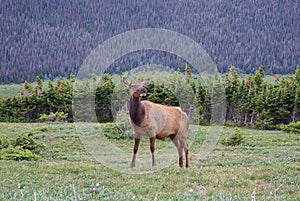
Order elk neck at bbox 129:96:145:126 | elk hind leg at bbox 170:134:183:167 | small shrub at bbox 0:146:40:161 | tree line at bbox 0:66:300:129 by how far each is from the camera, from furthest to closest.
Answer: tree line at bbox 0:66:300:129
small shrub at bbox 0:146:40:161
elk hind leg at bbox 170:134:183:167
elk neck at bbox 129:96:145:126

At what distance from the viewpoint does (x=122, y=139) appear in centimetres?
3366

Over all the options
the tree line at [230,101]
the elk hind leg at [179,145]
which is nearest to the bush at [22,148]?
the elk hind leg at [179,145]

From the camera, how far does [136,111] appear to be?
1381 centimetres

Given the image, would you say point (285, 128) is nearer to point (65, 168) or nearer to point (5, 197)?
point (65, 168)

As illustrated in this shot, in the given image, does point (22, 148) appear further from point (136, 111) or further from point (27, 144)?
point (136, 111)

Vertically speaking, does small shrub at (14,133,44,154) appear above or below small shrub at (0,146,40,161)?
below

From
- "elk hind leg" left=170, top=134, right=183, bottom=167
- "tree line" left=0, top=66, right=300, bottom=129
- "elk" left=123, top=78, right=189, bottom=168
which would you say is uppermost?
"elk" left=123, top=78, right=189, bottom=168

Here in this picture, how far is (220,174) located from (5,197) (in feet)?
24.4

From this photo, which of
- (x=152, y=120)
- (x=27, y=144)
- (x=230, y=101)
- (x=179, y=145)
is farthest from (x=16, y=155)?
(x=230, y=101)

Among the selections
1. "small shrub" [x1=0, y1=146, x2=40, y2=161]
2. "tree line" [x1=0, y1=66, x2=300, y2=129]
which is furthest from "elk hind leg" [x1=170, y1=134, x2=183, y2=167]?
"tree line" [x1=0, y1=66, x2=300, y2=129]

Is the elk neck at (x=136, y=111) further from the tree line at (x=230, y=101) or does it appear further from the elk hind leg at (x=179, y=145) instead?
the tree line at (x=230, y=101)

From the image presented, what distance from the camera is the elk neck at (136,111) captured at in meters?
13.7

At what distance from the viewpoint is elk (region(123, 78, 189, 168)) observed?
13.4 m

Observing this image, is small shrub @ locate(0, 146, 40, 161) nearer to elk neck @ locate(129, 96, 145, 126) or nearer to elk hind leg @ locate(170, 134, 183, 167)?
elk hind leg @ locate(170, 134, 183, 167)
